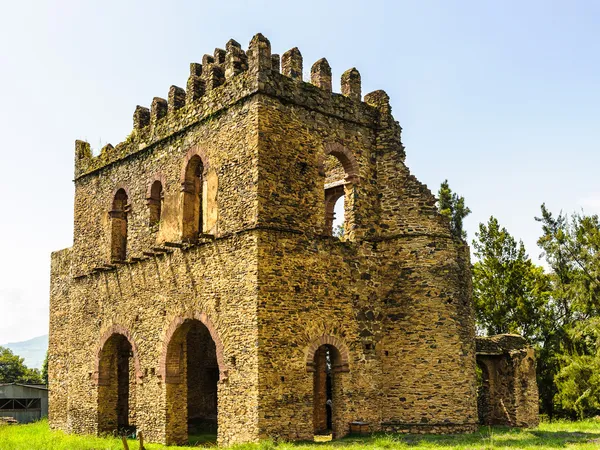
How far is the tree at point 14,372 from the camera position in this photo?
55787 millimetres

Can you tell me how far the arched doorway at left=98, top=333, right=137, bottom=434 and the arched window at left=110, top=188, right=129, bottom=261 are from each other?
2.67 m

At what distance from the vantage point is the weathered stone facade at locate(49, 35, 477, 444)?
53.3ft

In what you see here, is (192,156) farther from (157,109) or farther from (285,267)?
(285,267)

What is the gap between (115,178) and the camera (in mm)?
22359

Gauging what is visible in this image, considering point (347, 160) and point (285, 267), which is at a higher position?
point (347, 160)

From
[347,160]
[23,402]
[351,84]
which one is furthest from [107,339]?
[23,402]

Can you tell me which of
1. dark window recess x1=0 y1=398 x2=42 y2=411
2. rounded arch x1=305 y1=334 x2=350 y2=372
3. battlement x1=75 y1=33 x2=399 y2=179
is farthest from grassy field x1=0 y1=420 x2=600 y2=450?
dark window recess x1=0 y1=398 x2=42 y2=411

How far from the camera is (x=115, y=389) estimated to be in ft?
71.5

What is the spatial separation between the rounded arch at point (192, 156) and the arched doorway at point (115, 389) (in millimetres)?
5929

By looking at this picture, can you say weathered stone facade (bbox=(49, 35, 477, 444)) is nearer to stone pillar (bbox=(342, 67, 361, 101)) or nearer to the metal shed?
stone pillar (bbox=(342, 67, 361, 101))

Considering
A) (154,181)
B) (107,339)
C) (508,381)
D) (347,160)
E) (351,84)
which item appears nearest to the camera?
(347,160)

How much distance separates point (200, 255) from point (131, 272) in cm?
380

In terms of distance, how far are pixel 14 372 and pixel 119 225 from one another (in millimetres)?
41487

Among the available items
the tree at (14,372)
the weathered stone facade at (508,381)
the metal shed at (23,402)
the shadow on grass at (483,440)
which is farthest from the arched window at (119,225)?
the tree at (14,372)
